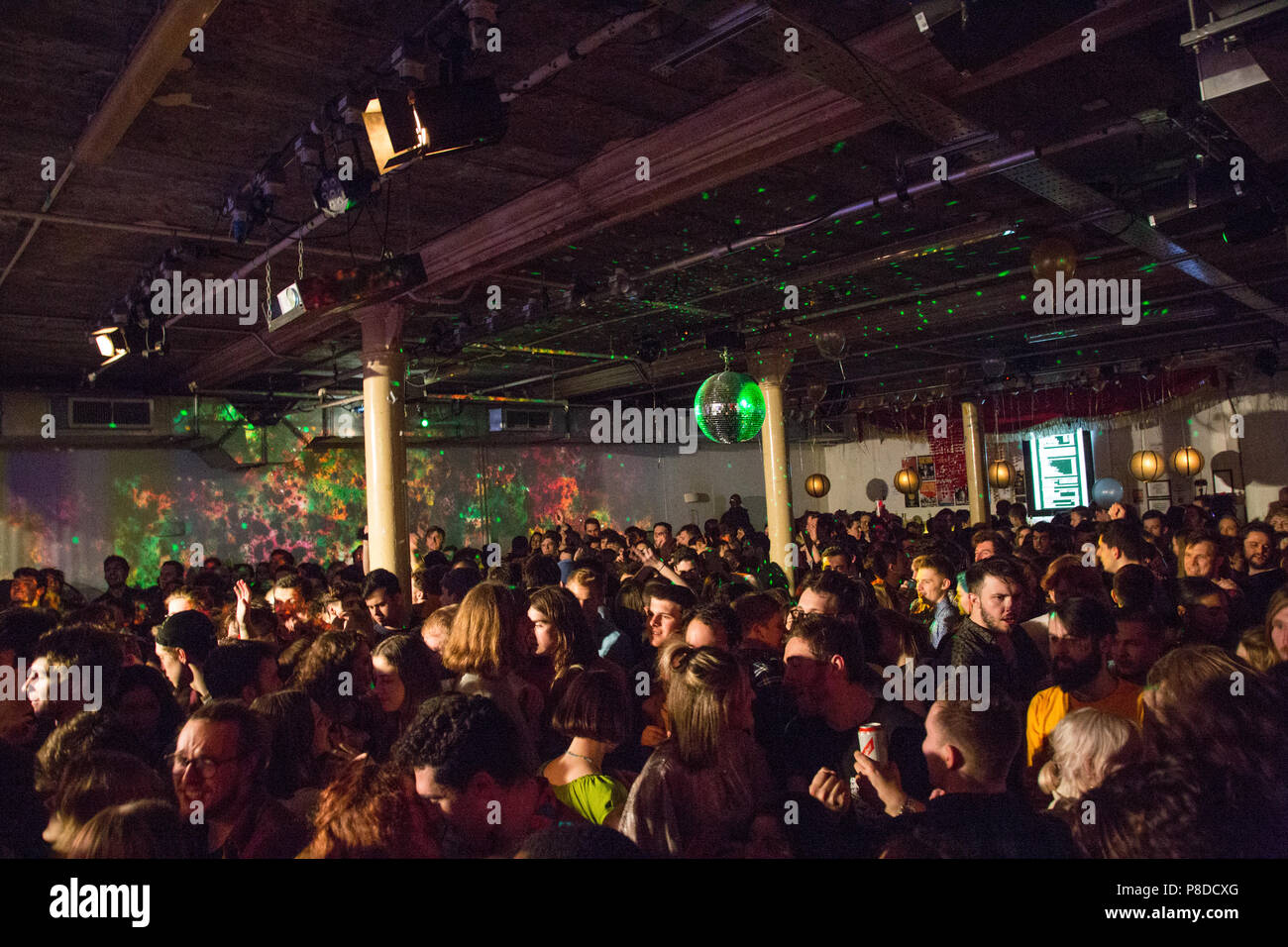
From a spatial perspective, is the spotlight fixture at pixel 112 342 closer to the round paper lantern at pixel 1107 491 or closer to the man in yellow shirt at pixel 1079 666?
the man in yellow shirt at pixel 1079 666

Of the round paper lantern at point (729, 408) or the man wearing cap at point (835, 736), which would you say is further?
the round paper lantern at point (729, 408)

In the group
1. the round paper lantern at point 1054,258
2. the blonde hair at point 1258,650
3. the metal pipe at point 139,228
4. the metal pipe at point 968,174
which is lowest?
the blonde hair at point 1258,650

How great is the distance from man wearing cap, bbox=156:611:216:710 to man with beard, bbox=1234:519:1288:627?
4.13 m

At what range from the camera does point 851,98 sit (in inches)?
136

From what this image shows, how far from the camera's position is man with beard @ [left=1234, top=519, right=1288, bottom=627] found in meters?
3.88

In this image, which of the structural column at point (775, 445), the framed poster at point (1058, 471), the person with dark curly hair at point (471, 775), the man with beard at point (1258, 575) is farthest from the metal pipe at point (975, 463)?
the person with dark curly hair at point (471, 775)

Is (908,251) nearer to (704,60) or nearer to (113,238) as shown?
(704,60)

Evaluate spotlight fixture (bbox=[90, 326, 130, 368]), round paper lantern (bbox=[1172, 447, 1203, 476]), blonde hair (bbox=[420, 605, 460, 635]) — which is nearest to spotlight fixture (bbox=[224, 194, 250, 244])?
blonde hair (bbox=[420, 605, 460, 635])

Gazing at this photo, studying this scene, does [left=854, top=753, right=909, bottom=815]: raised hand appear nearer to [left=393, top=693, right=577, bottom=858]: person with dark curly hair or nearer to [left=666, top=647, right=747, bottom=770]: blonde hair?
[left=666, top=647, right=747, bottom=770]: blonde hair

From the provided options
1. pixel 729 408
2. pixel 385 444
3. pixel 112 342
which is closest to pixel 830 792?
pixel 729 408

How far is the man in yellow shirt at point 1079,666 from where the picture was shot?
2670 mm
